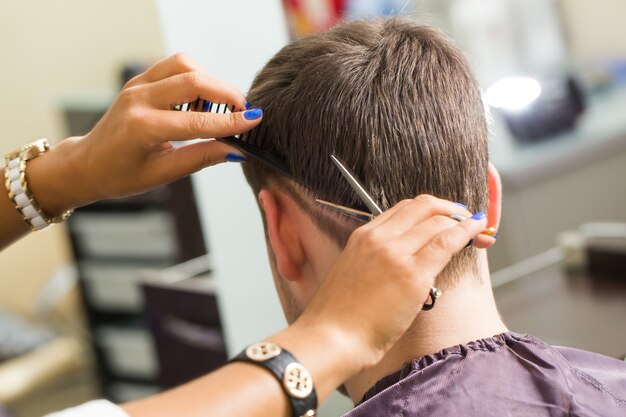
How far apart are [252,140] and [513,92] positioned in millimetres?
3175

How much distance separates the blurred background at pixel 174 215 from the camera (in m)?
2.45

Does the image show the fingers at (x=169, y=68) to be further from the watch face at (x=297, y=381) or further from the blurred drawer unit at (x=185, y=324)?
the blurred drawer unit at (x=185, y=324)

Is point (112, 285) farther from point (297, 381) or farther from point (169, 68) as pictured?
point (297, 381)

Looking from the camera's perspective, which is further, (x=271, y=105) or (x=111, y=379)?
(x=111, y=379)

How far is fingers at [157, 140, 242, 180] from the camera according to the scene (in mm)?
1175

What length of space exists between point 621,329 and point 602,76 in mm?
3276

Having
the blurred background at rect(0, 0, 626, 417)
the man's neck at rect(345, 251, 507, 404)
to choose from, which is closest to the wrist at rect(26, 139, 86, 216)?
the man's neck at rect(345, 251, 507, 404)

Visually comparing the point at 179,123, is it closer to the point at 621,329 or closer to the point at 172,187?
the point at 621,329

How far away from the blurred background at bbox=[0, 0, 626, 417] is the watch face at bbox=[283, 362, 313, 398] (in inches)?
58.8

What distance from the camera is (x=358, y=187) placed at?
1071mm

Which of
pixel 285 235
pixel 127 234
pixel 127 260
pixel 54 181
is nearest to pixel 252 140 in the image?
pixel 285 235

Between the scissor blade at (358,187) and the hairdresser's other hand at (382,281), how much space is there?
205 mm

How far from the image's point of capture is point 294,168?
121 cm

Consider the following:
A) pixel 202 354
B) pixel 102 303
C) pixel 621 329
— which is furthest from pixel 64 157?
pixel 102 303
